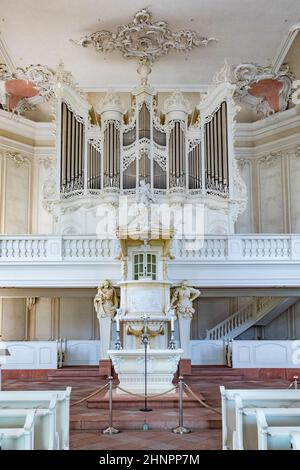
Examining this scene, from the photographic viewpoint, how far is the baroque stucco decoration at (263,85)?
14.9 m

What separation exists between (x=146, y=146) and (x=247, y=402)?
8.93 m

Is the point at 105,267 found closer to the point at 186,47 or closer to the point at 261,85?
the point at 186,47

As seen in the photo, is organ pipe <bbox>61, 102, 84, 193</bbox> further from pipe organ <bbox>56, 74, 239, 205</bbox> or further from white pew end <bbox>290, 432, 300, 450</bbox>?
white pew end <bbox>290, 432, 300, 450</bbox>

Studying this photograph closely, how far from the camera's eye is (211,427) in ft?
23.4

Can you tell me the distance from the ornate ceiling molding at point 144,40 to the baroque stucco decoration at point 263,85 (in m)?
1.88

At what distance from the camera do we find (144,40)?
1352 cm

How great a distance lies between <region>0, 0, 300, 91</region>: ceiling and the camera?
12219 millimetres

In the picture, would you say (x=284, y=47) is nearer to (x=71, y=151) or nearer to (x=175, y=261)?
(x=71, y=151)

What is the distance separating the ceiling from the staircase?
246 inches

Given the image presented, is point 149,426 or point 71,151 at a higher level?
point 71,151

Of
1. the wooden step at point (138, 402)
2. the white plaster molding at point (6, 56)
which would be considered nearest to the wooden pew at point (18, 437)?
the wooden step at point (138, 402)

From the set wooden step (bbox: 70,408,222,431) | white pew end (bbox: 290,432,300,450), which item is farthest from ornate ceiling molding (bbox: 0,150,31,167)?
white pew end (bbox: 290,432,300,450)

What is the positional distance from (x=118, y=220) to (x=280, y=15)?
5.89m

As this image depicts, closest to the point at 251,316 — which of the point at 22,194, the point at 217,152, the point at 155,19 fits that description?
the point at 217,152
